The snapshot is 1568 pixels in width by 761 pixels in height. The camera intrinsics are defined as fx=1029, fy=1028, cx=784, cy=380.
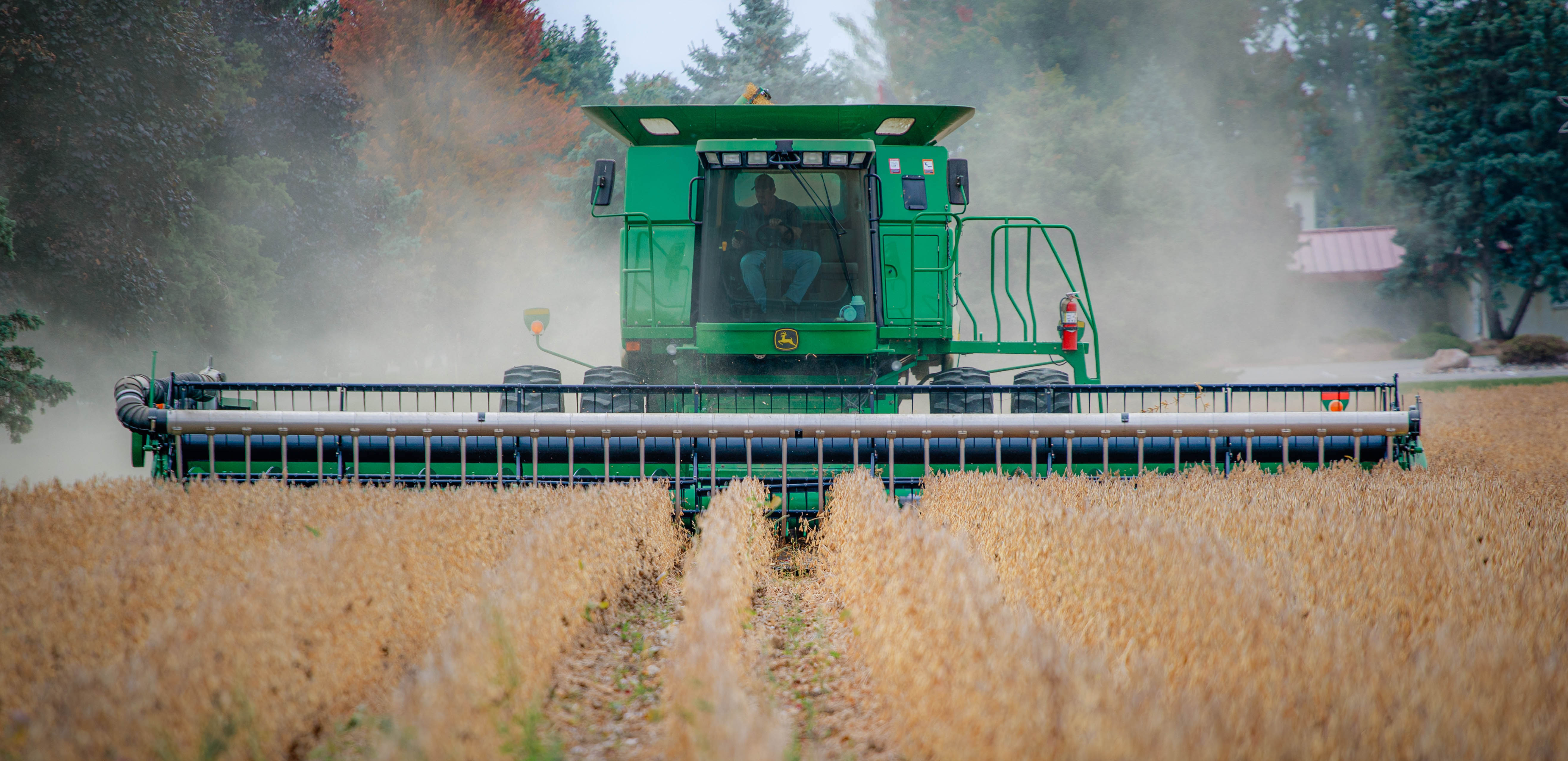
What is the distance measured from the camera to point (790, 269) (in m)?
7.21

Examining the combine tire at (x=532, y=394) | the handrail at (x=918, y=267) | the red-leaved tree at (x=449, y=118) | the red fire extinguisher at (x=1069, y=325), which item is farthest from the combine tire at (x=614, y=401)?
the red-leaved tree at (x=449, y=118)

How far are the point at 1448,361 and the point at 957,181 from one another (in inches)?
989

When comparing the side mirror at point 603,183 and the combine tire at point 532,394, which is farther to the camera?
the side mirror at point 603,183

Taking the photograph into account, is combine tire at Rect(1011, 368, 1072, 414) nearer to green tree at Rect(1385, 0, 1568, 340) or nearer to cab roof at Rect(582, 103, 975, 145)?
cab roof at Rect(582, 103, 975, 145)

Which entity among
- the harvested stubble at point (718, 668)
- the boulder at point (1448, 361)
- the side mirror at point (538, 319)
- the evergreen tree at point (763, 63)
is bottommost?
the harvested stubble at point (718, 668)

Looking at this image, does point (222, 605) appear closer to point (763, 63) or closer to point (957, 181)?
point (957, 181)

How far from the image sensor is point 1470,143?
29.6 meters

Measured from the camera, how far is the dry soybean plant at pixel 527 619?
2580mm

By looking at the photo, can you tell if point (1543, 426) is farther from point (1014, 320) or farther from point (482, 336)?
point (482, 336)

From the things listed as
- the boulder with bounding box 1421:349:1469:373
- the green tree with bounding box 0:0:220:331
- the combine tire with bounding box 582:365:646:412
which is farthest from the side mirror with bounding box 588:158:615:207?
the boulder with bounding box 1421:349:1469:373

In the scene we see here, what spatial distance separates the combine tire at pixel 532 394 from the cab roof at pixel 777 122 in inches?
71.8

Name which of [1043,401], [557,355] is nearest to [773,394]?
[557,355]

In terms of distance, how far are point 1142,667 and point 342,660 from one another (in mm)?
2470

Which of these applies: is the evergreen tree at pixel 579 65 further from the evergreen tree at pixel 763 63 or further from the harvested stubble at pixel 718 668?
the harvested stubble at pixel 718 668
